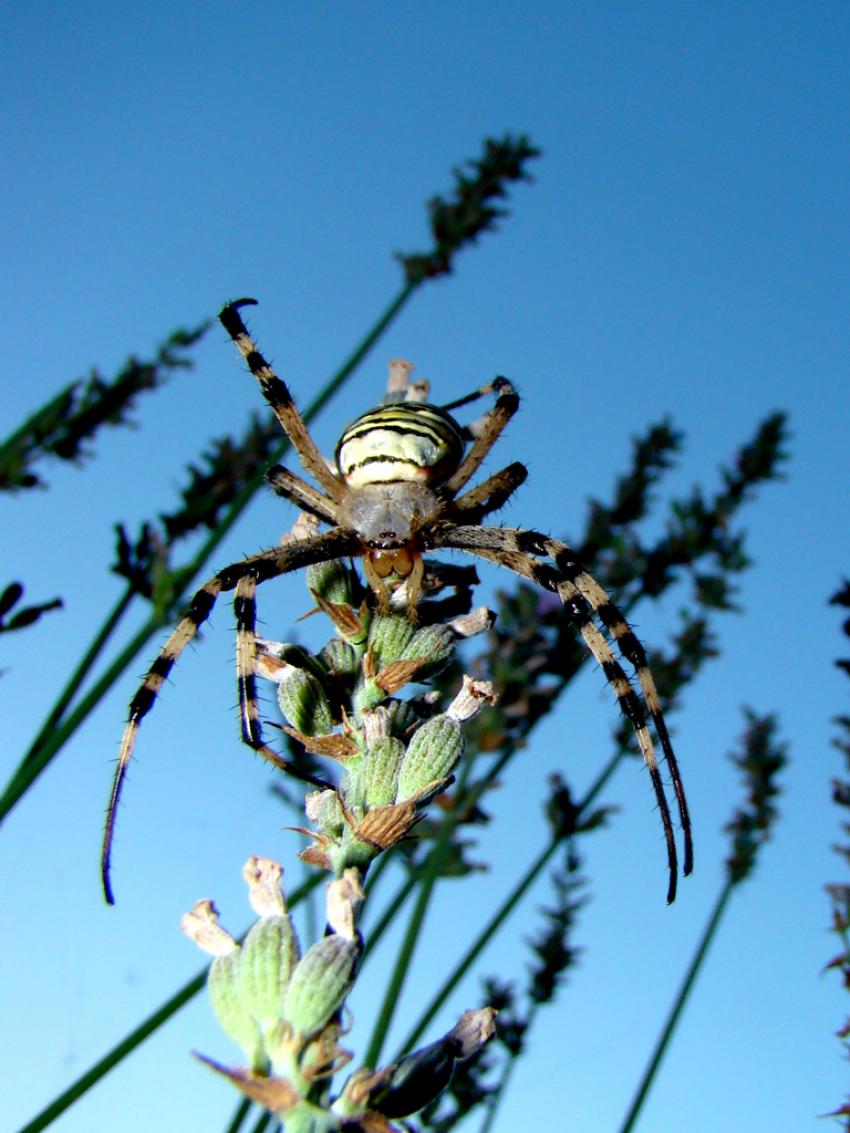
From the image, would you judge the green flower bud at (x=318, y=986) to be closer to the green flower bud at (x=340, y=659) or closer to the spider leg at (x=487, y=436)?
the green flower bud at (x=340, y=659)

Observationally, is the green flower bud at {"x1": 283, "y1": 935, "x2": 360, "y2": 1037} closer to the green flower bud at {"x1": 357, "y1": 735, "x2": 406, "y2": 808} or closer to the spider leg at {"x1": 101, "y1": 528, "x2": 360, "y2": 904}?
the green flower bud at {"x1": 357, "y1": 735, "x2": 406, "y2": 808}

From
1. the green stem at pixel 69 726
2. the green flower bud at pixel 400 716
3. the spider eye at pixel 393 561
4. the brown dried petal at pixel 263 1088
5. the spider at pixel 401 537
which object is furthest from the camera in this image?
the green stem at pixel 69 726

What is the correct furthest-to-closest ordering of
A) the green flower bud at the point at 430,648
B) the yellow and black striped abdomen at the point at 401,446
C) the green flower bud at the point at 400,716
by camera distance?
the yellow and black striped abdomen at the point at 401,446
the green flower bud at the point at 430,648
the green flower bud at the point at 400,716

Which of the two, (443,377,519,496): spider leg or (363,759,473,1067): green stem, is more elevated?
(443,377,519,496): spider leg

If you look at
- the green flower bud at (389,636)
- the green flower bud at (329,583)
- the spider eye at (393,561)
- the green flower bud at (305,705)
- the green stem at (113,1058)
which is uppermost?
the spider eye at (393,561)

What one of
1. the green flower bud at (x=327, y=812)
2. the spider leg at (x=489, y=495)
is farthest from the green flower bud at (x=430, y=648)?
the spider leg at (x=489, y=495)

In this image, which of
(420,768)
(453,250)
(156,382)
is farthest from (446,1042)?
(453,250)

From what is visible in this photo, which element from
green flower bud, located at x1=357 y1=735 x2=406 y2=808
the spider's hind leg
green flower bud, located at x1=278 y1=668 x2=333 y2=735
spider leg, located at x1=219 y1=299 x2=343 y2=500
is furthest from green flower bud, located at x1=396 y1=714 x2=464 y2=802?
spider leg, located at x1=219 y1=299 x2=343 y2=500
